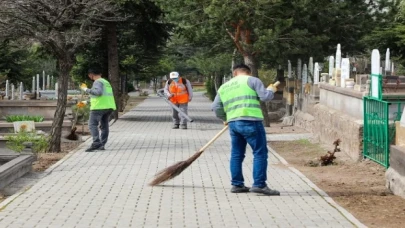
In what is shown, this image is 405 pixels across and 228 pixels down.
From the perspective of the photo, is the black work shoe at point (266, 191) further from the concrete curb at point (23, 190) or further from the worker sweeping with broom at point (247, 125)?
the concrete curb at point (23, 190)

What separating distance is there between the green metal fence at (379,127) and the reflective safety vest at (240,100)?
112 inches

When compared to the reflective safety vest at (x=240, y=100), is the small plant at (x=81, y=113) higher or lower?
lower

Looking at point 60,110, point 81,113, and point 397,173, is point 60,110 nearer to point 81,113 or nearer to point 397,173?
point 81,113

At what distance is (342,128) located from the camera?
17.1 m

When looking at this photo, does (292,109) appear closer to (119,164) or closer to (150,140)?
(150,140)

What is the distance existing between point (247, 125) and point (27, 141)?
6517 mm

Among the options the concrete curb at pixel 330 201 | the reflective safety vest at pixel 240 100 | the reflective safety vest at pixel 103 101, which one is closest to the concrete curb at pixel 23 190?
the reflective safety vest at pixel 103 101

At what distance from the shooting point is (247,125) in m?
11.1

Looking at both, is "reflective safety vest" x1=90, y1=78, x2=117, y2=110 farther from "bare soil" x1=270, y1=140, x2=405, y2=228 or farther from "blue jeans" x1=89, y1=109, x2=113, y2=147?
"bare soil" x1=270, y1=140, x2=405, y2=228

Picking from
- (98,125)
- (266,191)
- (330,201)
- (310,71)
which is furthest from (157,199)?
(310,71)

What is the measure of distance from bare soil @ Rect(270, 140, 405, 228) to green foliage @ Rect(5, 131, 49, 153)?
4.59 metres

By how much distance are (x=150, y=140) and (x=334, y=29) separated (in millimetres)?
11863

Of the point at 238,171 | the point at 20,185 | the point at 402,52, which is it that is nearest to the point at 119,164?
the point at 20,185

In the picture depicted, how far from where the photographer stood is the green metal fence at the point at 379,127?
13.3 m
